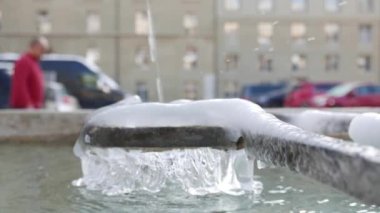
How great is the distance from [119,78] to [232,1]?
6810 mm

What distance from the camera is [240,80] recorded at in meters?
36.8

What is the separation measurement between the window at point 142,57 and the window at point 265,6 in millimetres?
5965

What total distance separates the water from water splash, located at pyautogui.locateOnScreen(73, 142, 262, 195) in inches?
1.3

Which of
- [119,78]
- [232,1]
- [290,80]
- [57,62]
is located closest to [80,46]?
[119,78]

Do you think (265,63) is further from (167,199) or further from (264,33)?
(167,199)

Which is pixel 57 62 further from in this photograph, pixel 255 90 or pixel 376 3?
pixel 376 3

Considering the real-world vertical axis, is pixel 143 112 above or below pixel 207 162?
above

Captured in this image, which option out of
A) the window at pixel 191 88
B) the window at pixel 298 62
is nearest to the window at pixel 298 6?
the window at pixel 298 62

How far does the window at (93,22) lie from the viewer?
1390 inches

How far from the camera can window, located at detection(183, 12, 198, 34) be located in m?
34.2

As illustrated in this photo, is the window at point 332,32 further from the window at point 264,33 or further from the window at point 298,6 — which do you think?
the window at point 264,33

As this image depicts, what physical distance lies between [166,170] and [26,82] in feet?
12.9

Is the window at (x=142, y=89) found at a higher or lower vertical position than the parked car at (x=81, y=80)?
lower

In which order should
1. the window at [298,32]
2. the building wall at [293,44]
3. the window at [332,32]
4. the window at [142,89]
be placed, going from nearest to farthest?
the window at [142,89] → the building wall at [293,44] → the window at [298,32] → the window at [332,32]
